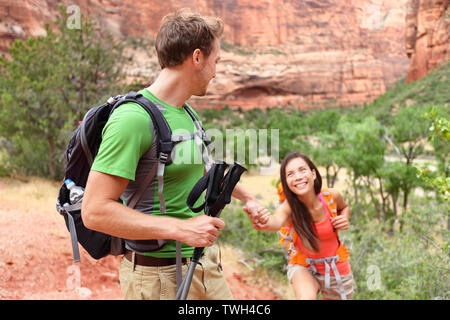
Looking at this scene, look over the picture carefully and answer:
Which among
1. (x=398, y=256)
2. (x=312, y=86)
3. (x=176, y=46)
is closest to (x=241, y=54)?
(x=312, y=86)

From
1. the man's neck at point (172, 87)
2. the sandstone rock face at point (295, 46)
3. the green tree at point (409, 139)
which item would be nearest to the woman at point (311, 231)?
the man's neck at point (172, 87)

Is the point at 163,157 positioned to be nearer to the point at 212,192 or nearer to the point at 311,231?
the point at 212,192

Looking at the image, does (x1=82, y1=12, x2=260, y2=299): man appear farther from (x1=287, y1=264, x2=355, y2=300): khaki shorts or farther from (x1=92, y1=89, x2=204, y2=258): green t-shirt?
(x1=287, y1=264, x2=355, y2=300): khaki shorts

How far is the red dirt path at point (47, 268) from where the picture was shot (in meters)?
4.28

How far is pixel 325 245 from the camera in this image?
7.41 ft

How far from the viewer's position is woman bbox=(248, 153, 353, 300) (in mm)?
2191

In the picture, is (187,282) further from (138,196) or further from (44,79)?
(44,79)

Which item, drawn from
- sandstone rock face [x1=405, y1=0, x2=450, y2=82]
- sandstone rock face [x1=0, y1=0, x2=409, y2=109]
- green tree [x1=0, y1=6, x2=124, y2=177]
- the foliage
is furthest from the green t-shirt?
sandstone rock face [x1=0, y1=0, x2=409, y2=109]

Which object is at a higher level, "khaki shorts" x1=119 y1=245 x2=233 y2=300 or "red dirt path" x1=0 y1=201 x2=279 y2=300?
"khaki shorts" x1=119 y1=245 x2=233 y2=300

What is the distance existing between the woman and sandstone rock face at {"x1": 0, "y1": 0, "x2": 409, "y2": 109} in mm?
45896

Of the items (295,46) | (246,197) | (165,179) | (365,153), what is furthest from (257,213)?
(295,46)

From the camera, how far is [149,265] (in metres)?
1.48

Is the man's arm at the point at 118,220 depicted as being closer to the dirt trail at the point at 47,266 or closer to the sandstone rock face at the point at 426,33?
the dirt trail at the point at 47,266

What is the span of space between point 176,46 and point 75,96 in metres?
9.50
